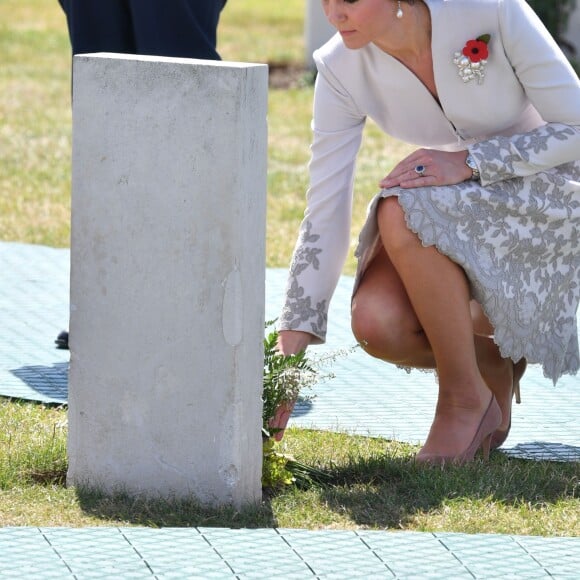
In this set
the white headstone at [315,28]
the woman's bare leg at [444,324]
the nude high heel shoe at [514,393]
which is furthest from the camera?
the white headstone at [315,28]

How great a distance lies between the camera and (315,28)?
450 inches

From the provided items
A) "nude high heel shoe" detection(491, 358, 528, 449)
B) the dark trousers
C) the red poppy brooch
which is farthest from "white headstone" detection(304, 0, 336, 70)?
the red poppy brooch

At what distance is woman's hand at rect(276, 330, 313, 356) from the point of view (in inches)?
130

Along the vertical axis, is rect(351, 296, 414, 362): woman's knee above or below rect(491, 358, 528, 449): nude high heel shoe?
above

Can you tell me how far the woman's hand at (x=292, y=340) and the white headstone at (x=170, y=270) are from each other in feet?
1.74

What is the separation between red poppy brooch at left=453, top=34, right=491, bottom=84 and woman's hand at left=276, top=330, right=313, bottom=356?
717 mm

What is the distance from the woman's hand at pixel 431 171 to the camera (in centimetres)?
312

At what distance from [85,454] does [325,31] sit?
29.1 ft

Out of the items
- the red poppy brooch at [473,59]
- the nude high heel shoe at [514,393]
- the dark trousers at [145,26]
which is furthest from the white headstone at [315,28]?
the red poppy brooch at [473,59]

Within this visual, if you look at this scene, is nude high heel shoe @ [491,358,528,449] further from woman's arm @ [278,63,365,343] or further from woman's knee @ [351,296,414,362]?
woman's arm @ [278,63,365,343]

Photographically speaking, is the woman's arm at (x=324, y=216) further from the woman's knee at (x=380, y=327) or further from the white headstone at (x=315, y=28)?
the white headstone at (x=315, y=28)

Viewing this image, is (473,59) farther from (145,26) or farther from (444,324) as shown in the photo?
(145,26)

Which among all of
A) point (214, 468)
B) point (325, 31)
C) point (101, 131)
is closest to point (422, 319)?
point (214, 468)

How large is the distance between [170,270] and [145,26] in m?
1.57
